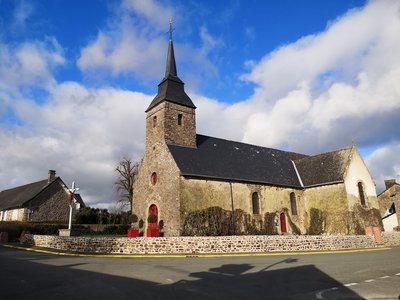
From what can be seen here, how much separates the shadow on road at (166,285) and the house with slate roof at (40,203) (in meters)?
27.5

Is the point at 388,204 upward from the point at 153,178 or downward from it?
downward

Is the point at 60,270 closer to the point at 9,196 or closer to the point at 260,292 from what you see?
the point at 260,292

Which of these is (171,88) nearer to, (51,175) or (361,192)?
(361,192)

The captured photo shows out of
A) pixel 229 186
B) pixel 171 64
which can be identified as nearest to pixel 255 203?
pixel 229 186

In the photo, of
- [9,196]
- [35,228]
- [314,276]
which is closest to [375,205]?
[314,276]

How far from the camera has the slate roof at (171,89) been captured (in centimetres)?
2622

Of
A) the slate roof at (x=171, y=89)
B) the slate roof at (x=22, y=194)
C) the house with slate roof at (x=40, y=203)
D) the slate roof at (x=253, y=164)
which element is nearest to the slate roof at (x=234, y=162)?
the slate roof at (x=253, y=164)

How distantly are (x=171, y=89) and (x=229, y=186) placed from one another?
999 cm

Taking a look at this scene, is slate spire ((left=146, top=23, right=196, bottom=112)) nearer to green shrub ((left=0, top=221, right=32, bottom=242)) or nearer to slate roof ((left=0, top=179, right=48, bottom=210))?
green shrub ((left=0, top=221, right=32, bottom=242))

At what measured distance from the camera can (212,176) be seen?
22.7m

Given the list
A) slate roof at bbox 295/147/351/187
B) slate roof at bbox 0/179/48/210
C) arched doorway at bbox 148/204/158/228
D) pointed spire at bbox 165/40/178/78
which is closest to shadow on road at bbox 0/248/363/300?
arched doorway at bbox 148/204/158/228

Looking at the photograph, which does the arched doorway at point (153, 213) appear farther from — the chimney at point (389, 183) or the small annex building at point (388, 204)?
the chimney at point (389, 183)

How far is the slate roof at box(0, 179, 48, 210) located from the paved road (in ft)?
90.0

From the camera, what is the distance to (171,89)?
88.5 feet
